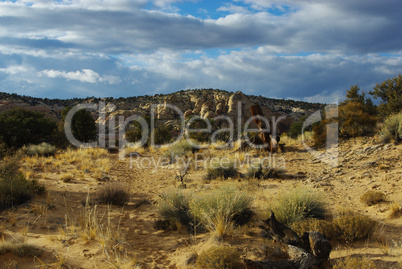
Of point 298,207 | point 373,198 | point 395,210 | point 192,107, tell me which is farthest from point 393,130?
point 192,107

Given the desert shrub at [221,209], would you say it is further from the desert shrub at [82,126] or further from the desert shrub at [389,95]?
the desert shrub at [82,126]

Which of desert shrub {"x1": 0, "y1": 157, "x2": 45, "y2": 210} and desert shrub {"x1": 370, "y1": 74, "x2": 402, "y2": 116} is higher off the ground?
desert shrub {"x1": 370, "y1": 74, "x2": 402, "y2": 116}

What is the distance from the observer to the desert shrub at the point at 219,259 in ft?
13.2

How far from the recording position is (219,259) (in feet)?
13.4

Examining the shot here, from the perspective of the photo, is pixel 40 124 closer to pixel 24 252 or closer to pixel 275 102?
pixel 24 252

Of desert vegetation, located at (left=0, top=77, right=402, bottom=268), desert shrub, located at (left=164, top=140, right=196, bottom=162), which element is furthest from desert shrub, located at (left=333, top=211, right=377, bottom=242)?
desert shrub, located at (left=164, top=140, right=196, bottom=162)

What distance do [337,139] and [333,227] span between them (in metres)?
10.2

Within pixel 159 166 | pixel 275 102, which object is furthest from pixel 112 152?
pixel 275 102

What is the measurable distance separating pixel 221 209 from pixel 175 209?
1569 mm

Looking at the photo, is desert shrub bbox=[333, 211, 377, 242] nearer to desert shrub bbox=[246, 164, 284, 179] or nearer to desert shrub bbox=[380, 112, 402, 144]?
desert shrub bbox=[246, 164, 284, 179]

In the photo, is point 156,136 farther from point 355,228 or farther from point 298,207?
point 355,228

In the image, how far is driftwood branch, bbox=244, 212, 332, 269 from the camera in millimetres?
3871

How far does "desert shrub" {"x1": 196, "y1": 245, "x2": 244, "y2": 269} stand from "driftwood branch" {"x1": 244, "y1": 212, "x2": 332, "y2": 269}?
30 centimetres

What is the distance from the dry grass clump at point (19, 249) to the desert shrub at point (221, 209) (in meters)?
2.82
